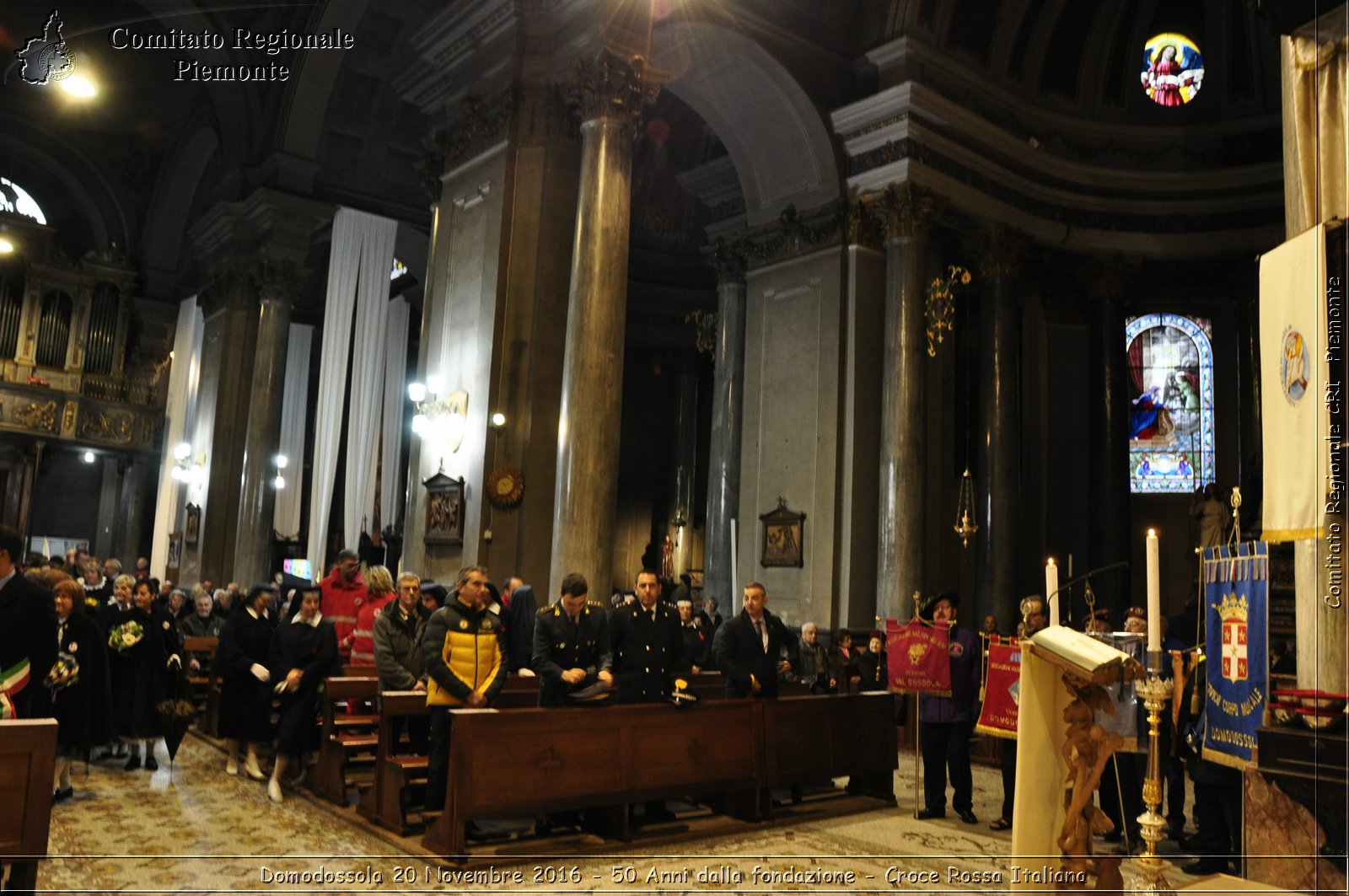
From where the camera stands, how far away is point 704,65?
46.8 ft

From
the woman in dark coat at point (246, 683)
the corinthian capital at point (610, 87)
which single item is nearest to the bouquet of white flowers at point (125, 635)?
the woman in dark coat at point (246, 683)

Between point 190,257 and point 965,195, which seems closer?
point 965,195

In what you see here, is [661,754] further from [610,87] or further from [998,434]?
[998,434]

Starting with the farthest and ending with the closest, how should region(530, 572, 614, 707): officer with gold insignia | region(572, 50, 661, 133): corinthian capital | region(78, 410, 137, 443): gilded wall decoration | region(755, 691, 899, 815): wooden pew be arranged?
region(78, 410, 137, 443): gilded wall decoration, region(572, 50, 661, 133): corinthian capital, region(755, 691, 899, 815): wooden pew, region(530, 572, 614, 707): officer with gold insignia

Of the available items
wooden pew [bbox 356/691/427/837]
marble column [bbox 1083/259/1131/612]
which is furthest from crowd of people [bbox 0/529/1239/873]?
marble column [bbox 1083/259/1131/612]

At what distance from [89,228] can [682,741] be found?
2282cm

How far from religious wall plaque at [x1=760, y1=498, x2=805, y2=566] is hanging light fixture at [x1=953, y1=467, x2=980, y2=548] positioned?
277cm

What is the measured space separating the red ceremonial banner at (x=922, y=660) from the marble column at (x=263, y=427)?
12504mm

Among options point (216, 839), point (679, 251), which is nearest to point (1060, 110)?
point (679, 251)

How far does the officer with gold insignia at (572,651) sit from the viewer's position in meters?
6.94

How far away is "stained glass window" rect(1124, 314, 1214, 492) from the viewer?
17.3 metres

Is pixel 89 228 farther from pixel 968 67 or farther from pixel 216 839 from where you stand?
pixel 216 839

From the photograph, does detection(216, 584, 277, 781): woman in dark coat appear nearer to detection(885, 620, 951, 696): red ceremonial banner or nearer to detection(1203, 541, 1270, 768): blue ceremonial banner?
detection(885, 620, 951, 696): red ceremonial banner

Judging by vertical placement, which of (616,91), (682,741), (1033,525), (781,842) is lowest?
(781,842)
